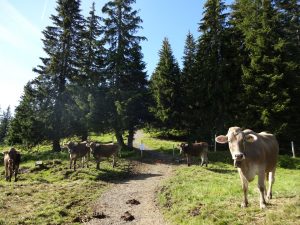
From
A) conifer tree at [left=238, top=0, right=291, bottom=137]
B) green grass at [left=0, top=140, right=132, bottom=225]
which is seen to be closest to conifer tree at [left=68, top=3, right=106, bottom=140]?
green grass at [left=0, top=140, right=132, bottom=225]

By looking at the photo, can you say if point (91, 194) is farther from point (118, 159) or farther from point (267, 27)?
point (267, 27)

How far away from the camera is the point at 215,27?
3700cm

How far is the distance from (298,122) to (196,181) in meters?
17.3

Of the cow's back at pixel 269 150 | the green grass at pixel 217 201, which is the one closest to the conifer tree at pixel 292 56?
the green grass at pixel 217 201

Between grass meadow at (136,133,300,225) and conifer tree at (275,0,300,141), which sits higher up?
conifer tree at (275,0,300,141)

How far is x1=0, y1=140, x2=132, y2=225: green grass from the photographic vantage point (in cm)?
1299

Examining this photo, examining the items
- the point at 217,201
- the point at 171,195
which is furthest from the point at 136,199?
the point at 217,201

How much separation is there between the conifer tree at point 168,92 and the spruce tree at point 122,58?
5764 mm

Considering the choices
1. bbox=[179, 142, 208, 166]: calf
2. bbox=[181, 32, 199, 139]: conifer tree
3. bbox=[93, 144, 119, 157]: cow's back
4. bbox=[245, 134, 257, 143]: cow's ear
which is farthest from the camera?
bbox=[181, 32, 199, 139]: conifer tree

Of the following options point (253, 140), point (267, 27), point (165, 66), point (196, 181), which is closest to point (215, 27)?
point (267, 27)

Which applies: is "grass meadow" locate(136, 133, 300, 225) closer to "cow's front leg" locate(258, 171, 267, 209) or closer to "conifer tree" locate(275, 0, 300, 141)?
"cow's front leg" locate(258, 171, 267, 209)

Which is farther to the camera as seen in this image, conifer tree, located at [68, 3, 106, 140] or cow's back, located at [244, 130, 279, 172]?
conifer tree, located at [68, 3, 106, 140]

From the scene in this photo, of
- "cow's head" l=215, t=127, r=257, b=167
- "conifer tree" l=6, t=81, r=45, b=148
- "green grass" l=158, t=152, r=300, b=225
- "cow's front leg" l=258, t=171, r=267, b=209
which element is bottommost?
"green grass" l=158, t=152, r=300, b=225

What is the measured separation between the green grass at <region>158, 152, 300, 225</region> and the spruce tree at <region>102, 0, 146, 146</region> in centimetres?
1172
